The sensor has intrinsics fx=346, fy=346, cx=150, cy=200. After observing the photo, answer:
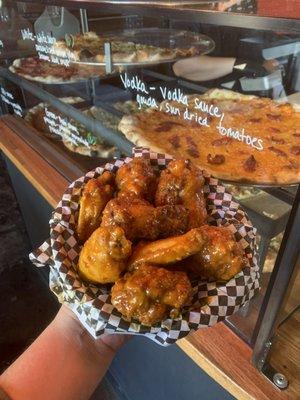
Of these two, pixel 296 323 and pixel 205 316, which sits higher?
pixel 205 316

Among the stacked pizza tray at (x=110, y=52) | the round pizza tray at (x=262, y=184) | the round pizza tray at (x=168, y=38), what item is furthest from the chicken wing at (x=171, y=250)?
the round pizza tray at (x=168, y=38)

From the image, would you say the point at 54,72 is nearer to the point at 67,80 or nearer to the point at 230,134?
the point at 67,80

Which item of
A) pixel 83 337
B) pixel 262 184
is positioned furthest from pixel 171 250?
pixel 262 184

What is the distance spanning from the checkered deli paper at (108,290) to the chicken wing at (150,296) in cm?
2

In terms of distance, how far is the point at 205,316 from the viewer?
76 cm

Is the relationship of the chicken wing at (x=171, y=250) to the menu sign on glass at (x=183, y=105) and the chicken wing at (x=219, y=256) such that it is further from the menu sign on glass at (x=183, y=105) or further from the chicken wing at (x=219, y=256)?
the menu sign on glass at (x=183, y=105)

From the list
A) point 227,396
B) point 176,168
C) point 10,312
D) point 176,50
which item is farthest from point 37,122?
point 227,396

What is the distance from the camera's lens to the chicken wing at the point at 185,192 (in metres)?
0.95

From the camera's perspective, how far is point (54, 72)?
2.57m

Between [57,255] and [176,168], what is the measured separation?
417 mm

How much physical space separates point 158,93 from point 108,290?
1.17m

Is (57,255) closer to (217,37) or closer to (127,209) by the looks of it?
(127,209)

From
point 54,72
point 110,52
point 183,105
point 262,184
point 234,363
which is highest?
point 110,52

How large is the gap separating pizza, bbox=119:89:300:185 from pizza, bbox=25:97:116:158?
19 centimetres
